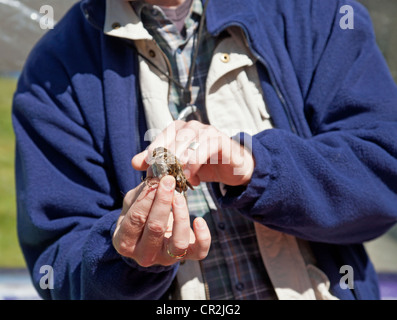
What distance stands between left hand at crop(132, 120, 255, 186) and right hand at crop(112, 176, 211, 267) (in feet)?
0.24

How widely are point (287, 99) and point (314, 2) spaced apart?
0.95 feet

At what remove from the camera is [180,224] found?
742 millimetres

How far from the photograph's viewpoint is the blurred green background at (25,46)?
194 cm

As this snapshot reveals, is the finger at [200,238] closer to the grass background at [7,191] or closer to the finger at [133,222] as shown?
the finger at [133,222]

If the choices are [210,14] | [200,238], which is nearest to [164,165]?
[200,238]

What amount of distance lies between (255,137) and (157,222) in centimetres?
35

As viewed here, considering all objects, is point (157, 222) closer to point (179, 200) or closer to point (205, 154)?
point (179, 200)

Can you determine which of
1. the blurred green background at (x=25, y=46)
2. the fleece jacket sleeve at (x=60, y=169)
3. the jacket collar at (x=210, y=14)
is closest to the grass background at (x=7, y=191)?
the blurred green background at (x=25, y=46)

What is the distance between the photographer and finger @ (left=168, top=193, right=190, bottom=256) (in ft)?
2.42

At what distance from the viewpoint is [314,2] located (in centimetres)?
116

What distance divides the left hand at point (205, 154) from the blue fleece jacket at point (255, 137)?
109mm
